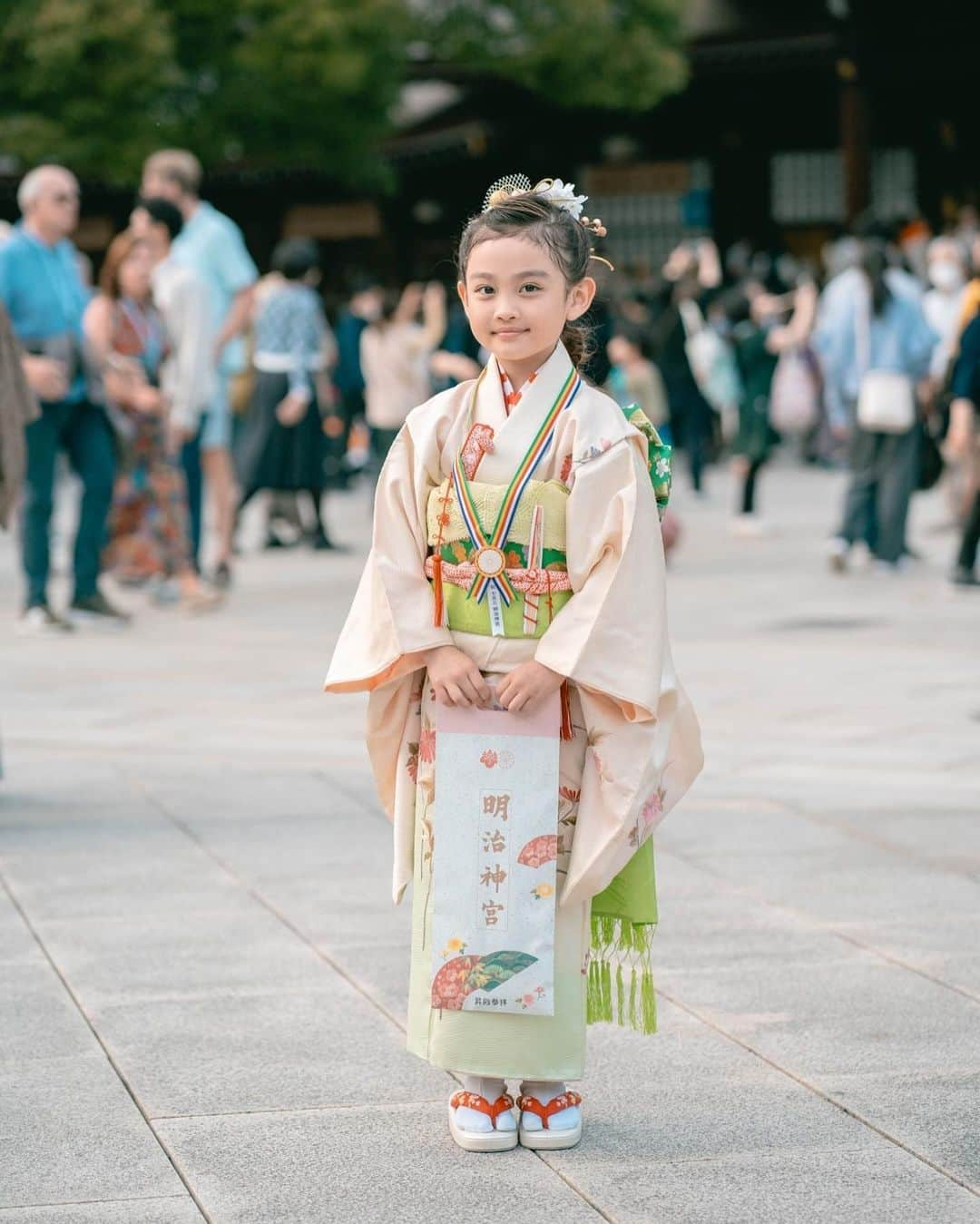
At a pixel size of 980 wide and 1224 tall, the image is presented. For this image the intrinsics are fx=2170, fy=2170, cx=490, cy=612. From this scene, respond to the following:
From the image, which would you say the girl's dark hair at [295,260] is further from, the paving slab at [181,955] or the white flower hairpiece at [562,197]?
the white flower hairpiece at [562,197]

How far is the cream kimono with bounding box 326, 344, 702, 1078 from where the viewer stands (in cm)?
330

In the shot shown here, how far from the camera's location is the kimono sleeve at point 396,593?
11.0ft

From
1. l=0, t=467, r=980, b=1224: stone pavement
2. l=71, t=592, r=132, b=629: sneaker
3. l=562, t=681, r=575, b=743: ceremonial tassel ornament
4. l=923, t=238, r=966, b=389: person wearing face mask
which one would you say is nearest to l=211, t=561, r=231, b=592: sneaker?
l=71, t=592, r=132, b=629: sneaker

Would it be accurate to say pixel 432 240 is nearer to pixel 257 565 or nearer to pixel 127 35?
→ pixel 127 35

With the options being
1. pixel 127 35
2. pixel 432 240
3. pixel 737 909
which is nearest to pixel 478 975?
pixel 737 909

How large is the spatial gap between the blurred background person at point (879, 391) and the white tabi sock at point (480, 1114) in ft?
26.9

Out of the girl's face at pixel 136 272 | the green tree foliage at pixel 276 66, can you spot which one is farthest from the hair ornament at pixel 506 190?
the green tree foliage at pixel 276 66

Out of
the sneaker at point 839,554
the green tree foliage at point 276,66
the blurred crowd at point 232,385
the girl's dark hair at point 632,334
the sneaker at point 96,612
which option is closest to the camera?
the blurred crowd at point 232,385

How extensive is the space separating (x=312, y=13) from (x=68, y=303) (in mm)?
13262

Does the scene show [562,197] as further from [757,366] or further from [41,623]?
[757,366]

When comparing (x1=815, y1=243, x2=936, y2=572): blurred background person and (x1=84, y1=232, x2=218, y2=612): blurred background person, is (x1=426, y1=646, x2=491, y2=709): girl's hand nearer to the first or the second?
(x1=84, y1=232, x2=218, y2=612): blurred background person

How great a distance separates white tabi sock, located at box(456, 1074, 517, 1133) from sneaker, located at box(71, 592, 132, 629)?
20.4 ft

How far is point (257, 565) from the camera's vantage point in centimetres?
1215

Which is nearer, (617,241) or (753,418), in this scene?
(753,418)
